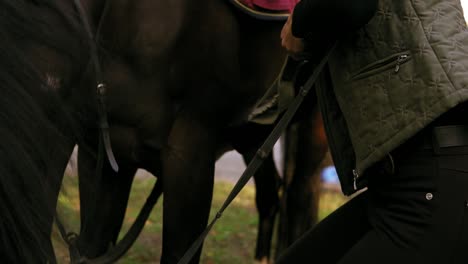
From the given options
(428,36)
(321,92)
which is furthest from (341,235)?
(428,36)

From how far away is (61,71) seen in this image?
1888mm

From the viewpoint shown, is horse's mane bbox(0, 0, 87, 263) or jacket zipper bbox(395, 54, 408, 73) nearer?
horse's mane bbox(0, 0, 87, 263)

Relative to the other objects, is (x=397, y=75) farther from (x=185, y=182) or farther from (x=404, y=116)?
(x=185, y=182)

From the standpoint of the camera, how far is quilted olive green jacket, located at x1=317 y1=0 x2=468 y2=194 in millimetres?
1796

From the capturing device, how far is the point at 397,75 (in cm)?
186

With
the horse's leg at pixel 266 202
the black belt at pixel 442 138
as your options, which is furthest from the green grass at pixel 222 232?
the black belt at pixel 442 138

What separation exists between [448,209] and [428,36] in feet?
1.19

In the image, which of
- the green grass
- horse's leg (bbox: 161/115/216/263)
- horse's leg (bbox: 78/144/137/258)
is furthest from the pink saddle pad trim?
the green grass

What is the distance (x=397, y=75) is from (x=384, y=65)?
45mm

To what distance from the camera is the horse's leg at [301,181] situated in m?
4.16

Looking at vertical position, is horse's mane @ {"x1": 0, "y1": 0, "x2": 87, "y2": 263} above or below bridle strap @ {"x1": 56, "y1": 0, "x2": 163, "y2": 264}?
above

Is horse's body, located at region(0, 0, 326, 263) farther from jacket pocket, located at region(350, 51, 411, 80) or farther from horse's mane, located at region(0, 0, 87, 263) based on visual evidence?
jacket pocket, located at region(350, 51, 411, 80)

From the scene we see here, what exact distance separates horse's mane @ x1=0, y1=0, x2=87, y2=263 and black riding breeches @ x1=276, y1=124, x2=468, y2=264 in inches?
28.8

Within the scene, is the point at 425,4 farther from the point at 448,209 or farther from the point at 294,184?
the point at 294,184
